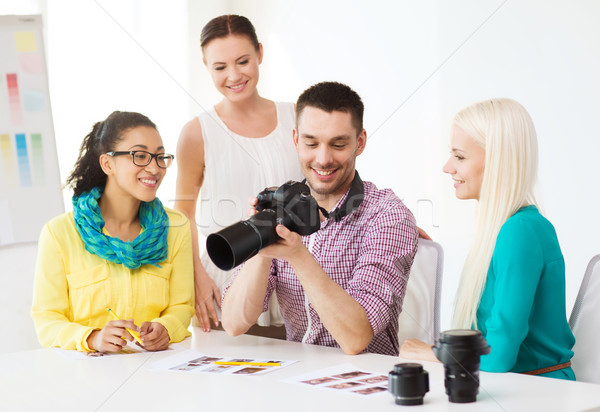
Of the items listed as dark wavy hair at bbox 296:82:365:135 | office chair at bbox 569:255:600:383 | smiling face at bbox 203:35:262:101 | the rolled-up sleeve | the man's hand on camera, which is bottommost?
office chair at bbox 569:255:600:383

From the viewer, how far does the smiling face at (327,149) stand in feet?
4.85

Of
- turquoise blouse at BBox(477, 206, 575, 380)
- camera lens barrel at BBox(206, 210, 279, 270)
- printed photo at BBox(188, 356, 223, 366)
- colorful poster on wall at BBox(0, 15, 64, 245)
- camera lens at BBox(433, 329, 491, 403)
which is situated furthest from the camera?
colorful poster on wall at BBox(0, 15, 64, 245)

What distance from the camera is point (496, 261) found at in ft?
3.98

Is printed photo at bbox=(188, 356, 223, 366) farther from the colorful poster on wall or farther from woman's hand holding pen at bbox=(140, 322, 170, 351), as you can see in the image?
the colorful poster on wall

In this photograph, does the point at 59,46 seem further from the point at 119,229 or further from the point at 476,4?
the point at 476,4

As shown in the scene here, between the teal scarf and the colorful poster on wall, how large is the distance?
1.75 ft

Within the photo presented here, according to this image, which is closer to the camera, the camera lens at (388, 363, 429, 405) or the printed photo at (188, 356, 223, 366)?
the camera lens at (388, 363, 429, 405)

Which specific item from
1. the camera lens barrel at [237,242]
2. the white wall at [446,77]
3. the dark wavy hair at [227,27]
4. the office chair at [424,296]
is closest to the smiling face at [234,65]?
the dark wavy hair at [227,27]

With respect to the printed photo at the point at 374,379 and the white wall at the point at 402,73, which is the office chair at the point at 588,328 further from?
the white wall at the point at 402,73

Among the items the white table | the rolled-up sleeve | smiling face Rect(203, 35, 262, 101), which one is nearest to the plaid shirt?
the rolled-up sleeve

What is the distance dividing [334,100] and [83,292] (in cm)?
73

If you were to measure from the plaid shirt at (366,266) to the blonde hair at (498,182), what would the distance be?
16cm

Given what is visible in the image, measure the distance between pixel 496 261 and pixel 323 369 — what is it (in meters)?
0.38

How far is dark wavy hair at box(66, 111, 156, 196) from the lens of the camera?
5.23 ft
